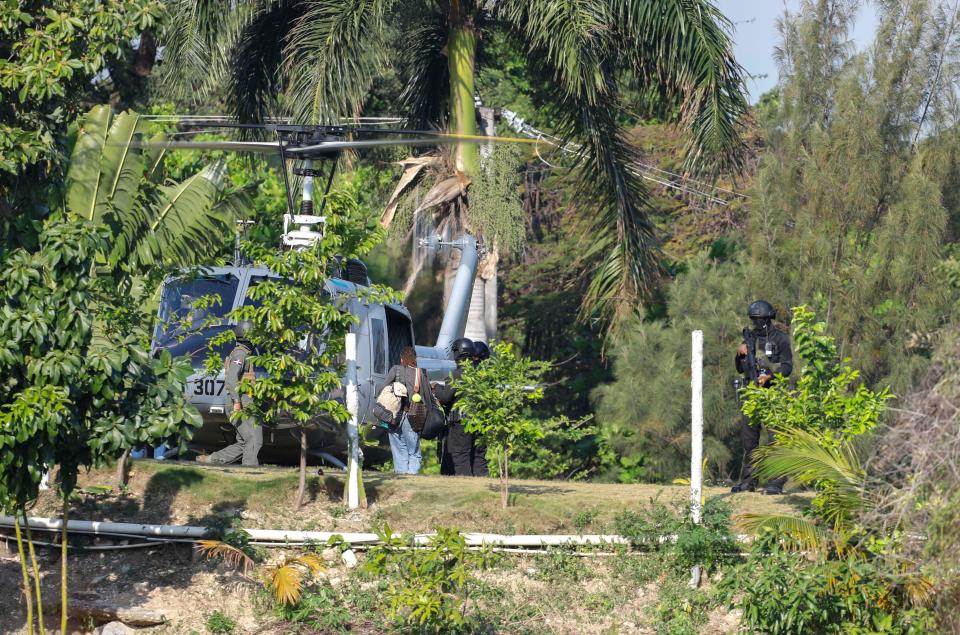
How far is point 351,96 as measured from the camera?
576 inches

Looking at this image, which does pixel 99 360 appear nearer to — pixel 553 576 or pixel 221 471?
pixel 221 471

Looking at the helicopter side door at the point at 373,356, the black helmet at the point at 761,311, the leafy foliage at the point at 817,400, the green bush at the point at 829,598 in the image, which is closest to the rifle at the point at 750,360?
the black helmet at the point at 761,311

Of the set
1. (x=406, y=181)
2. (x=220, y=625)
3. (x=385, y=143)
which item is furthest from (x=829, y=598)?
(x=406, y=181)

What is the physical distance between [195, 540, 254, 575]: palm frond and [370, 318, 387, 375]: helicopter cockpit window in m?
5.03

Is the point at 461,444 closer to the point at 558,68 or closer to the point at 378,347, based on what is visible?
the point at 378,347

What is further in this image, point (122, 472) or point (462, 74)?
point (462, 74)

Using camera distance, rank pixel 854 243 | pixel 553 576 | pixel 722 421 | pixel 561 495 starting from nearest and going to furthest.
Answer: pixel 553 576 < pixel 561 495 < pixel 854 243 < pixel 722 421

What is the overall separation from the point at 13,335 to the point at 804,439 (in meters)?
5.58

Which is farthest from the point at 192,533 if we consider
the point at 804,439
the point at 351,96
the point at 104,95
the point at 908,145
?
the point at 104,95

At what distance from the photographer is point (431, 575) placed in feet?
30.8

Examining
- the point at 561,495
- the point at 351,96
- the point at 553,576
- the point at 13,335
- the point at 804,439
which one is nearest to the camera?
the point at 13,335

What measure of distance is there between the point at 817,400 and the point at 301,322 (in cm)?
424

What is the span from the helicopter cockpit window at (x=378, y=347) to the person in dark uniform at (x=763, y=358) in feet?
15.3

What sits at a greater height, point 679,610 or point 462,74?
point 462,74
